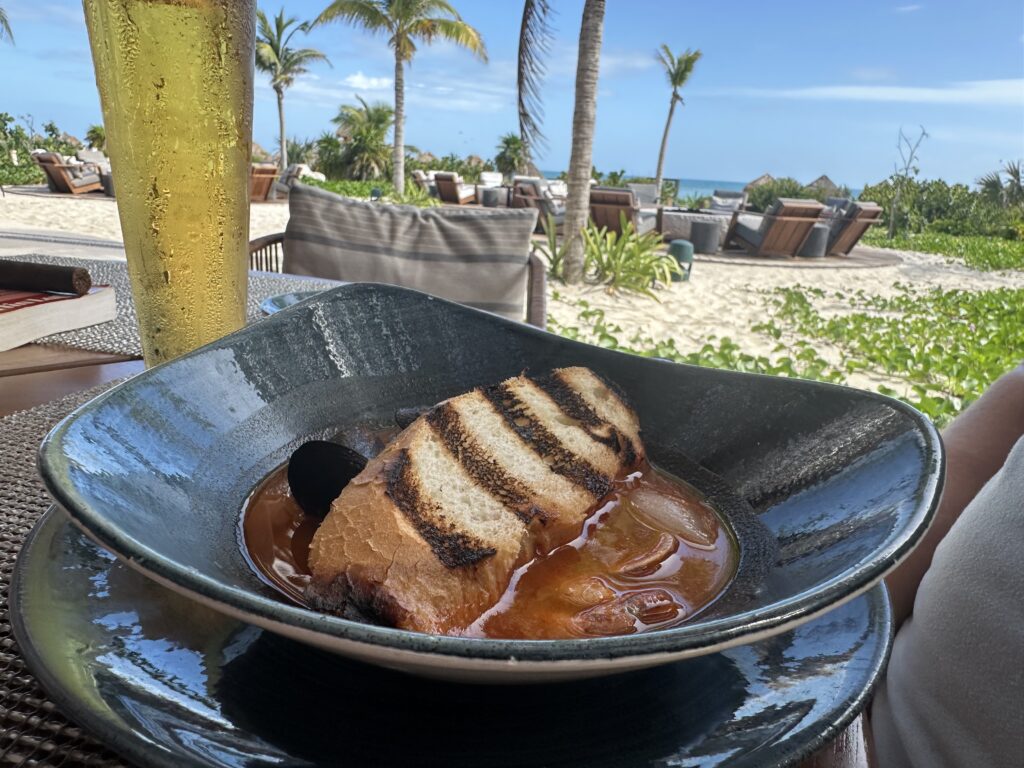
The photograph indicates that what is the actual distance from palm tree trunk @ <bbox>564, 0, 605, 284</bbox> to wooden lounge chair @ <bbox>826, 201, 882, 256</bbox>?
814 centimetres

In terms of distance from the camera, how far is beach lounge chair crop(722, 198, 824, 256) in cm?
1395

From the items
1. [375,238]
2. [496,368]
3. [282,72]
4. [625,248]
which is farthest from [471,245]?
[282,72]

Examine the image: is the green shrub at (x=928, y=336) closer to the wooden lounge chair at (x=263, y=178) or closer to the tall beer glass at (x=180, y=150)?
the tall beer glass at (x=180, y=150)

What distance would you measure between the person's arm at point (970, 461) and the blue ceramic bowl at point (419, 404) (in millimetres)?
689

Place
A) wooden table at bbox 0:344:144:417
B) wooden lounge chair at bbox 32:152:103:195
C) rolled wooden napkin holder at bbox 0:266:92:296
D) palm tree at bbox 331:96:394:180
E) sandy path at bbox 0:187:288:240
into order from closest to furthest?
wooden table at bbox 0:344:144:417 < rolled wooden napkin holder at bbox 0:266:92:296 < sandy path at bbox 0:187:288:240 < wooden lounge chair at bbox 32:152:103:195 < palm tree at bbox 331:96:394:180

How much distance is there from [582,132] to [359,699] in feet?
28.1

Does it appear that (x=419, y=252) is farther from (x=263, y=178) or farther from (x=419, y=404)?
(x=263, y=178)

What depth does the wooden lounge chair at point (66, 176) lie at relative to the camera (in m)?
17.3

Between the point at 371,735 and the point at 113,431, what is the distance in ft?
1.02

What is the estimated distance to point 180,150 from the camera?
2.81ft

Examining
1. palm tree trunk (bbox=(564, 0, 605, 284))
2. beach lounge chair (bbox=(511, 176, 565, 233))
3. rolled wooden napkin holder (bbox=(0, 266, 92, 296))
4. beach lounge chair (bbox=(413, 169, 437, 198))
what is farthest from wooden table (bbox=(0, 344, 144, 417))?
beach lounge chair (bbox=(413, 169, 437, 198))

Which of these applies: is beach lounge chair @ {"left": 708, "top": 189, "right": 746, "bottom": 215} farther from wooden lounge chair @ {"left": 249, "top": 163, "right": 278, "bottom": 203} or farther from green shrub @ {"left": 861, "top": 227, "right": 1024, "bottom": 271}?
wooden lounge chair @ {"left": 249, "top": 163, "right": 278, "bottom": 203}

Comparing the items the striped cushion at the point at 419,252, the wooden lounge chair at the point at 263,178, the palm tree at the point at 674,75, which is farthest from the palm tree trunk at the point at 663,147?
the striped cushion at the point at 419,252

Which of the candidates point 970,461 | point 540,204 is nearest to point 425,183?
point 540,204
